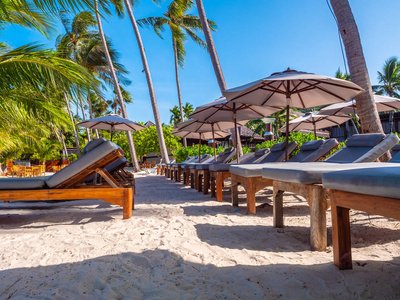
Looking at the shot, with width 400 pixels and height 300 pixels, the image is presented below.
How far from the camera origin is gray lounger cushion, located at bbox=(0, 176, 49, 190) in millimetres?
3004

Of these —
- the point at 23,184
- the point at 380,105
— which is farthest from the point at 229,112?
the point at 23,184

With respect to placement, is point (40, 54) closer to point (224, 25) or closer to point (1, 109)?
point (1, 109)

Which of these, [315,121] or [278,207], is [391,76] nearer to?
[315,121]

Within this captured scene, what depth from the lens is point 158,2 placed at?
13781 mm

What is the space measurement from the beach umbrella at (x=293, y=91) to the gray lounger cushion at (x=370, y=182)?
2850 millimetres

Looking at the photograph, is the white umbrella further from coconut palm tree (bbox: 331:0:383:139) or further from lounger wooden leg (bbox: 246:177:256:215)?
lounger wooden leg (bbox: 246:177:256:215)

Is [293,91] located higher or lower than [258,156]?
higher

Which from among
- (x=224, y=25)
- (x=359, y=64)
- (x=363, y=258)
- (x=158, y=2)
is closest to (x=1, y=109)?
(x=363, y=258)

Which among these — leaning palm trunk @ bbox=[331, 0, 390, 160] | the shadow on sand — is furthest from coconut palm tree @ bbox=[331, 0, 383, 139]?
the shadow on sand

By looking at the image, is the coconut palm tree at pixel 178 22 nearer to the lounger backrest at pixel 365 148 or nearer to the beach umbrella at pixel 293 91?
the beach umbrella at pixel 293 91

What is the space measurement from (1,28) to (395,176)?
22.1ft

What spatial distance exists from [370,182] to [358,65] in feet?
15.4

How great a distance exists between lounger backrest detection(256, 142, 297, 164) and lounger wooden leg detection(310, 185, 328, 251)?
12.0 ft

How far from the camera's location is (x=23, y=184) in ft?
9.99
